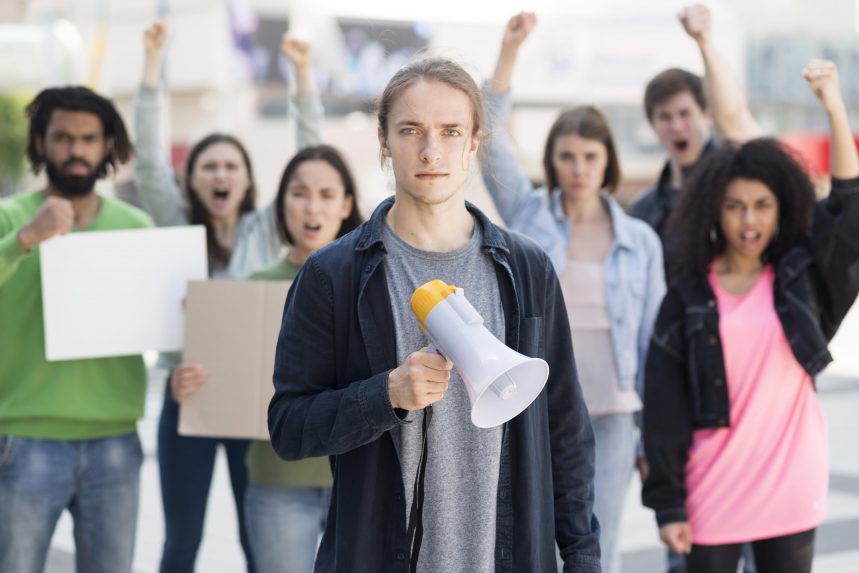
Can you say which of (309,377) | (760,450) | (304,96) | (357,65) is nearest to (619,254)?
(760,450)

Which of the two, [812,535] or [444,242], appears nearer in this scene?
[444,242]

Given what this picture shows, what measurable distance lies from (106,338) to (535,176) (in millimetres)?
33198

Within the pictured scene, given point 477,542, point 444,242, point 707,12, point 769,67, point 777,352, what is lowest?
point 477,542

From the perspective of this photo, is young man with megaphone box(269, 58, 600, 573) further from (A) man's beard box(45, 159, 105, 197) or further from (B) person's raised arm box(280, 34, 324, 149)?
(B) person's raised arm box(280, 34, 324, 149)

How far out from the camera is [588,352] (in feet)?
13.7

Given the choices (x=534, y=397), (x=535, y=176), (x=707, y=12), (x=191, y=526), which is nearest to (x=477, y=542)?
(x=534, y=397)

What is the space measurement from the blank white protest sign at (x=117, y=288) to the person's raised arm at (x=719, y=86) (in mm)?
1955

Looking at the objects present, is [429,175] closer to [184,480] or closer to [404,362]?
[404,362]

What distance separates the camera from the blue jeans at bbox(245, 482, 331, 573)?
3697 mm

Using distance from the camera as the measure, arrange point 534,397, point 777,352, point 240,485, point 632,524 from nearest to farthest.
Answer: point 534,397, point 777,352, point 240,485, point 632,524

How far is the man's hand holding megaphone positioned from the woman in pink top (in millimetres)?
1624

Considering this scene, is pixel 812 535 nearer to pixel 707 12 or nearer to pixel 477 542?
pixel 477 542

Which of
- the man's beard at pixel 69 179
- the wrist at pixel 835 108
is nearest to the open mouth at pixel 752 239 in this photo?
the wrist at pixel 835 108

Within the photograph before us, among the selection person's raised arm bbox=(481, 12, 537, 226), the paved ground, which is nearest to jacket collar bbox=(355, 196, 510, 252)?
person's raised arm bbox=(481, 12, 537, 226)
